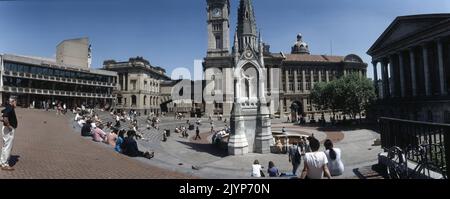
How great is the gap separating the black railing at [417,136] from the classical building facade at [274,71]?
60.9 metres

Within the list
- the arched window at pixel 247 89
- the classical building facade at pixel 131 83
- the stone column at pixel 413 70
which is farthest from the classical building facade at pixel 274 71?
the arched window at pixel 247 89

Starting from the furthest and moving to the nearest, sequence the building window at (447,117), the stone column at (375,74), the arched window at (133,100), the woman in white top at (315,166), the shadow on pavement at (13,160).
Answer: the arched window at (133,100), the stone column at (375,74), the building window at (447,117), the shadow on pavement at (13,160), the woman in white top at (315,166)

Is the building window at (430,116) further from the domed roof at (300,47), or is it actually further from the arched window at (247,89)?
the domed roof at (300,47)

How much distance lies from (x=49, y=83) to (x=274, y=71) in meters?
60.0

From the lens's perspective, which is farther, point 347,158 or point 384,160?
point 347,158

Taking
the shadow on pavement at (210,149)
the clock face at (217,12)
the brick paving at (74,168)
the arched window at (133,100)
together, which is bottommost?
the shadow on pavement at (210,149)

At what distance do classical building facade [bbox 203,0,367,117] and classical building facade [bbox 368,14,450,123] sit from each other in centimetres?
2430

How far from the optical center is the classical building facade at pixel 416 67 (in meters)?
37.9

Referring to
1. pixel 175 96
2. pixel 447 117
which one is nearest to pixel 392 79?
pixel 447 117

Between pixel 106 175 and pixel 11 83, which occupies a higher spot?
pixel 11 83
